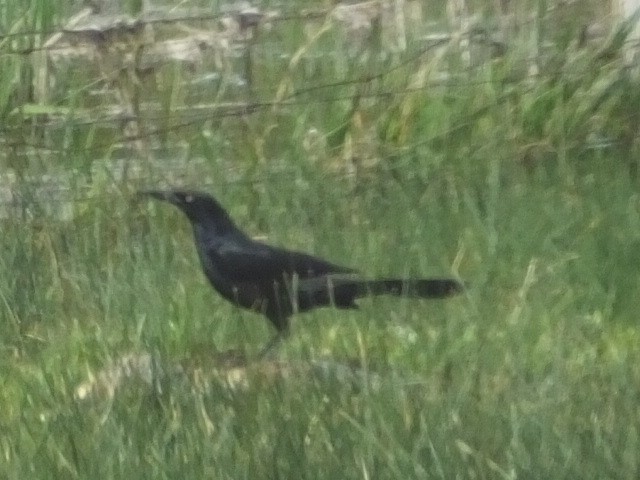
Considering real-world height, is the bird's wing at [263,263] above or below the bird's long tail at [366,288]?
above

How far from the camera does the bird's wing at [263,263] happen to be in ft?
11.7

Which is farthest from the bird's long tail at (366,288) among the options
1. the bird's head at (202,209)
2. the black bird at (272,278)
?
the bird's head at (202,209)

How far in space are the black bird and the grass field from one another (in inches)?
3.0

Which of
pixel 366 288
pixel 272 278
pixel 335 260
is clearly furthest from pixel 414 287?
pixel 335 260

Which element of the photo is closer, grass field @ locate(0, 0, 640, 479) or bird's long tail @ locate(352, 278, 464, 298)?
grass field @ locate(0, 0, 640, 479)

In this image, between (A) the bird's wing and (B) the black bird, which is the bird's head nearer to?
(B) the black bird

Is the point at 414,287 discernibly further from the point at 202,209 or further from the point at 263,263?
the point at 202,209

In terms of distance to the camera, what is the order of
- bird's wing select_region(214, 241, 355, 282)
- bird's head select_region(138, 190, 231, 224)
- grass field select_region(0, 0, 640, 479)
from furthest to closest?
bird's head select_region(138, 190, 231, 224) < bird's wing select_region(214, 241, 355, 282) < grass field select_region(0, 0, 640, 479)

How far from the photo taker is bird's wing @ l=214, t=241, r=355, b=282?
355cm

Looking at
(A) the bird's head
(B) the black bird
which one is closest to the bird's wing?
(B) the black bird

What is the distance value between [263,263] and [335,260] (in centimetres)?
44

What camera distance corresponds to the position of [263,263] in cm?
361

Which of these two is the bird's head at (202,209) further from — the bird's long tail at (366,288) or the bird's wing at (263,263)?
the bird's long tail at (366,288)

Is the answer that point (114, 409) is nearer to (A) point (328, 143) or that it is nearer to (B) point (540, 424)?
(B) point (540, 424)
